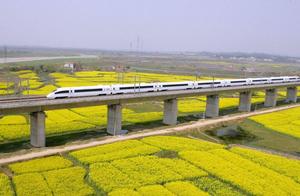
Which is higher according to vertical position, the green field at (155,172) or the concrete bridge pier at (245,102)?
the concrete bridge pier at (245,102)

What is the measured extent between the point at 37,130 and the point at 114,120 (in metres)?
11.3

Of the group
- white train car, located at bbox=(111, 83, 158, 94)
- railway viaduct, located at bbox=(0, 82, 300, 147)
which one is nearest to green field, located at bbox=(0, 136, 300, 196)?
railway viaduct, located at bbox=(0, 82, 300, 147)

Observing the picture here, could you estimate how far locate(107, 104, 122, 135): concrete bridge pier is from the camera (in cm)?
4956

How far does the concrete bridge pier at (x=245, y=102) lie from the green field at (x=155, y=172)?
1208 inches

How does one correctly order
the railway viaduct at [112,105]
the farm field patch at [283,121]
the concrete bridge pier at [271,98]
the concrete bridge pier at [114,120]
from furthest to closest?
1. the concrete bridge pier at [271,98]
2. the farm field patch at [283,121]
3. the concrete bridge pier at [114,120]
4. the railway viaduct at [112,105]

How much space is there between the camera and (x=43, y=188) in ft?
96.5

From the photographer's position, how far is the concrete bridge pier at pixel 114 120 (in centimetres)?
4956

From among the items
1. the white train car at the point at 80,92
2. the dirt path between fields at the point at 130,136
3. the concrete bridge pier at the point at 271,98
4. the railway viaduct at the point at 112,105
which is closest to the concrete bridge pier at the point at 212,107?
the railway viaduct at the point at 112,105

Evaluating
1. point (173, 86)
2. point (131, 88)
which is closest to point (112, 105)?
point (131, 88)

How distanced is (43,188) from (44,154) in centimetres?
980

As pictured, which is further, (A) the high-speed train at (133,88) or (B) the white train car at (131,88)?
(B) the white train car at (131,88)

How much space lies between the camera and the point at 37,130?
41594 millimetres

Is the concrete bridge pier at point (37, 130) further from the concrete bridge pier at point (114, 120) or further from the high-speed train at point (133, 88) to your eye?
the concrete bridge pier at point (114, 120)

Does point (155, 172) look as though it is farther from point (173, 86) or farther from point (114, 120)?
point (173, 86)
